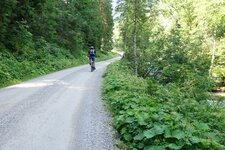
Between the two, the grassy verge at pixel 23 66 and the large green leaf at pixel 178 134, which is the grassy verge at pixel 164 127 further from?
the grassy verge at pixel 23 66

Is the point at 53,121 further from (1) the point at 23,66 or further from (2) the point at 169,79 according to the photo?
(2) the point at 169,79

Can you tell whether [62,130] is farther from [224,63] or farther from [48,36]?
[224,63]

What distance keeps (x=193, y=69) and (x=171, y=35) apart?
11.1ft

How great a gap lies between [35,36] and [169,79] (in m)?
13.4

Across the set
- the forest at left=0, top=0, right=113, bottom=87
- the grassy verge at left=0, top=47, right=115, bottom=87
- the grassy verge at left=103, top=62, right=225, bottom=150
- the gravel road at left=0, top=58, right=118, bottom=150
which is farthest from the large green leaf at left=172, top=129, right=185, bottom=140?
the forest at left=0, top=0, right=113, bottom=87

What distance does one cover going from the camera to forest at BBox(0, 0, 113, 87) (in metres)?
16.4

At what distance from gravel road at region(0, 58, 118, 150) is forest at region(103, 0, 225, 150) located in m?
0.55

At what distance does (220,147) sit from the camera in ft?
14.6

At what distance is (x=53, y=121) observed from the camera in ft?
23.4

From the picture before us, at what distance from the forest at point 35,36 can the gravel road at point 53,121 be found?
4427 mm

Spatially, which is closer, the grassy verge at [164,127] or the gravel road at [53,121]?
the grassy verge at [164,127]

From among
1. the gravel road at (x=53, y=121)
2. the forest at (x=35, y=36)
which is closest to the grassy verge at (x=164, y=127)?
the gravel road at (x=53, y=121)

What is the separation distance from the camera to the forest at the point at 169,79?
5.25 m

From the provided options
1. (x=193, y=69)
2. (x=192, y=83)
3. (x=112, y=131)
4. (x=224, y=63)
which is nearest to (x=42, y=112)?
(x=112, y=131)
